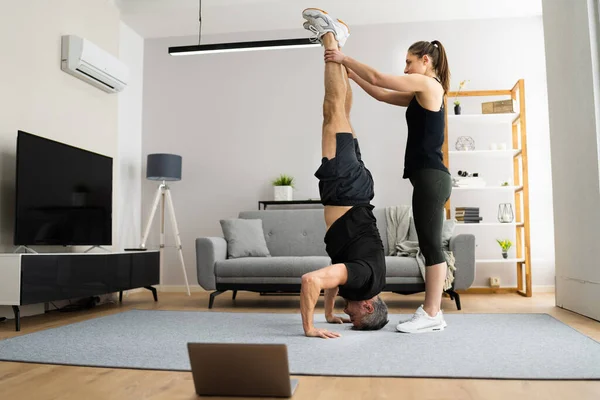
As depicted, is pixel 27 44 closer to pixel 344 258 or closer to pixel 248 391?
pixel 344 258

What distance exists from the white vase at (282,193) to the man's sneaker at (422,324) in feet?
10.0

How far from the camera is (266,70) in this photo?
6379 millimetres

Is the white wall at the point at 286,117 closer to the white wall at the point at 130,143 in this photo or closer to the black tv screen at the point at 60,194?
the white wall at the point at 130,143

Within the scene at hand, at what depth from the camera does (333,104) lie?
2.74m

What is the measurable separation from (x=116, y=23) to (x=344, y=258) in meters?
4.17

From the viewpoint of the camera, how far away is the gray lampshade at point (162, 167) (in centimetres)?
576

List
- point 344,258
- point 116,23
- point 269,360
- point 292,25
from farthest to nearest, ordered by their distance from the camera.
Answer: point 292,25, point 116,23, point 344,258, point 269,360

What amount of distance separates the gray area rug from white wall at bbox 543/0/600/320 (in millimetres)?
515

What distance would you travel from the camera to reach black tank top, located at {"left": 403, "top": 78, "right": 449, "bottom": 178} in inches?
114

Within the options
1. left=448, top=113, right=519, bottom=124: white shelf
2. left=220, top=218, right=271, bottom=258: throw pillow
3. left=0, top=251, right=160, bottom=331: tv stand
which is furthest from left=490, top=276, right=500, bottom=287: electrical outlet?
left=0, top=251, right=160, bottom=331: tv stand

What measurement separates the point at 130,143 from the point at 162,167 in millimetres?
714

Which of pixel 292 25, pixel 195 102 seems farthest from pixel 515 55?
pixel 195 102

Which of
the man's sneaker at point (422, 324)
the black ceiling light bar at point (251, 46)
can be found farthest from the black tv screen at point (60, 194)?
the man's sneaker at point (422, 324)

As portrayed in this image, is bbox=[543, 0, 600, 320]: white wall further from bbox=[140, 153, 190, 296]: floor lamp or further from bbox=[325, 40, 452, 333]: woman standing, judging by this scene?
bbox=[140, 153, 190, 296]: floor lamp
